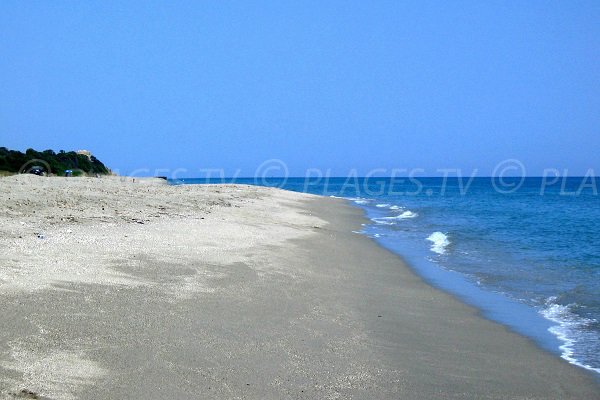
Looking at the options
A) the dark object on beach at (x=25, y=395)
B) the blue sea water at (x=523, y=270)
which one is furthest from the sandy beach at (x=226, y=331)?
the blue sea water at (x=523, y=270)

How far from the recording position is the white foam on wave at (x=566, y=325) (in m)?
7.93

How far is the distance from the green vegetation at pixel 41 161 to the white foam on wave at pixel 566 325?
36320 mm

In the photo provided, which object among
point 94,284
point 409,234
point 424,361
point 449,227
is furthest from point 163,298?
point 449,227

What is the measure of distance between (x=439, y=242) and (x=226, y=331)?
54.3 feet

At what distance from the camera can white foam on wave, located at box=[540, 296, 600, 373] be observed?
26.0 feet

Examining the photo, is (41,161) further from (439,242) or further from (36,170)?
(439,242)

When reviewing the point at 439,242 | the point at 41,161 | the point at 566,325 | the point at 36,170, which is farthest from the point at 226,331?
the point at 41,161

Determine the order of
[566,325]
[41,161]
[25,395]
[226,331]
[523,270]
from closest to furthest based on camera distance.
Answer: [25,395] < [226,331] < [566,325] < [523,270] < [41,161]

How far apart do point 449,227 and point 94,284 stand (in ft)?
76.6

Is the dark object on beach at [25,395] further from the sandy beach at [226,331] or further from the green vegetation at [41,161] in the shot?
the green vegetation at [41,161]

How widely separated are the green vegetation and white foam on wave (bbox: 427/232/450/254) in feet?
90.8

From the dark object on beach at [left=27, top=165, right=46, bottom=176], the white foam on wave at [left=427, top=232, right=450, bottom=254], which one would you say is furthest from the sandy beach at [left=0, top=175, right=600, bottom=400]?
the dark object on beach at [left=27, top=165, right=46, bottom=176]

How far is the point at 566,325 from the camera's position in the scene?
32.2 feet

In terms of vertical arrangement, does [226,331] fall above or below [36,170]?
above
